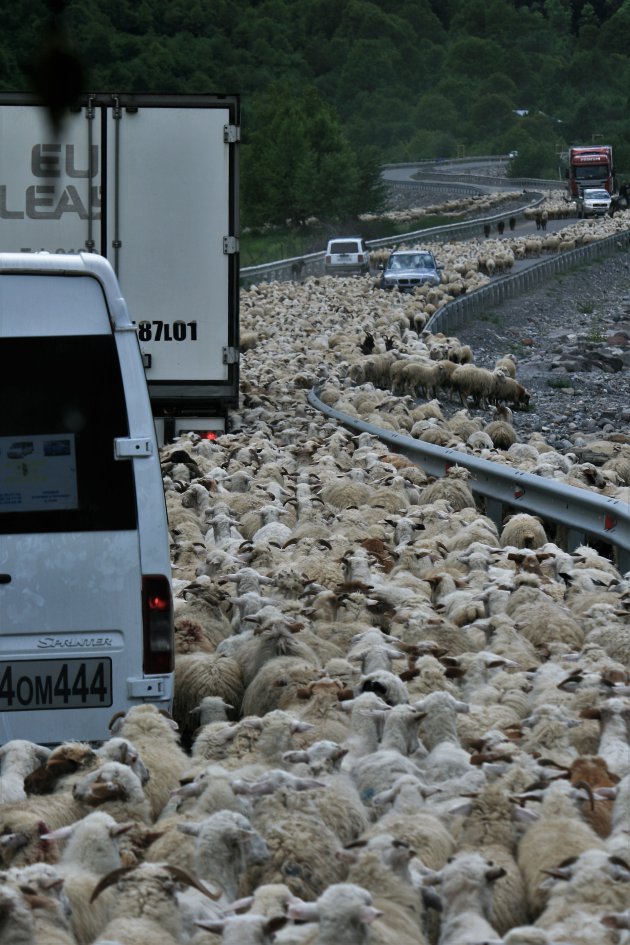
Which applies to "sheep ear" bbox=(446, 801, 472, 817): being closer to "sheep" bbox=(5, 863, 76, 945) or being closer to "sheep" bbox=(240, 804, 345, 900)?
"sheep" bbox=(240, 804, 345, 900)

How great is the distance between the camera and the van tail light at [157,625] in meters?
5.92

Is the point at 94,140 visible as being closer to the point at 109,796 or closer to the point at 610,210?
the point at 109,796

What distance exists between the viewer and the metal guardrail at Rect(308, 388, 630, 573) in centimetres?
1055

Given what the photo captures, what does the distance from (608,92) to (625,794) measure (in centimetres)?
16904

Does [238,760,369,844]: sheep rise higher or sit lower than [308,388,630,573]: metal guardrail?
higher

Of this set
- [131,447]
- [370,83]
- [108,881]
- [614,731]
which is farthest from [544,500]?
[370,83]

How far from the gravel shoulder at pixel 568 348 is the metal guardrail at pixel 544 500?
15.3 feet

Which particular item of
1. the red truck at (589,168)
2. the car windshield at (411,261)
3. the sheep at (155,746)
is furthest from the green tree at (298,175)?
the sheep at (155,746)

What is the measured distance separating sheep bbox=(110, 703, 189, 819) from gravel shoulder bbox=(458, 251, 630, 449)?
1314 cm

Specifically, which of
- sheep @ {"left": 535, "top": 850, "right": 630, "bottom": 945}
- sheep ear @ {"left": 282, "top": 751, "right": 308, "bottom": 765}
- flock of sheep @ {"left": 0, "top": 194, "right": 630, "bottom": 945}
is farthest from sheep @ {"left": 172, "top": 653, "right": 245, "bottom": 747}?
sheep @ {"left": 535, "top": 850, "right": 630, "bottom": 945}

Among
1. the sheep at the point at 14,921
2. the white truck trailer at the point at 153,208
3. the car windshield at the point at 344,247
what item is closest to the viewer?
the sheep at the point at 14,921

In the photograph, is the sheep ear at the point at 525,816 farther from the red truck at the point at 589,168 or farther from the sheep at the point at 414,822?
the red truck at the point at 589,168

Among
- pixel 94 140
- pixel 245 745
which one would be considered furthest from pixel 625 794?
pixel 94 140

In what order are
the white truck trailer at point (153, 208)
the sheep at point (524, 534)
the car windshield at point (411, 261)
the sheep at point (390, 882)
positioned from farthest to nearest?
the car windshield at point (411, 261), the white truck trailer at point (153, 208), the sheep at point (524, 534), the sheep at point (390, 882)
